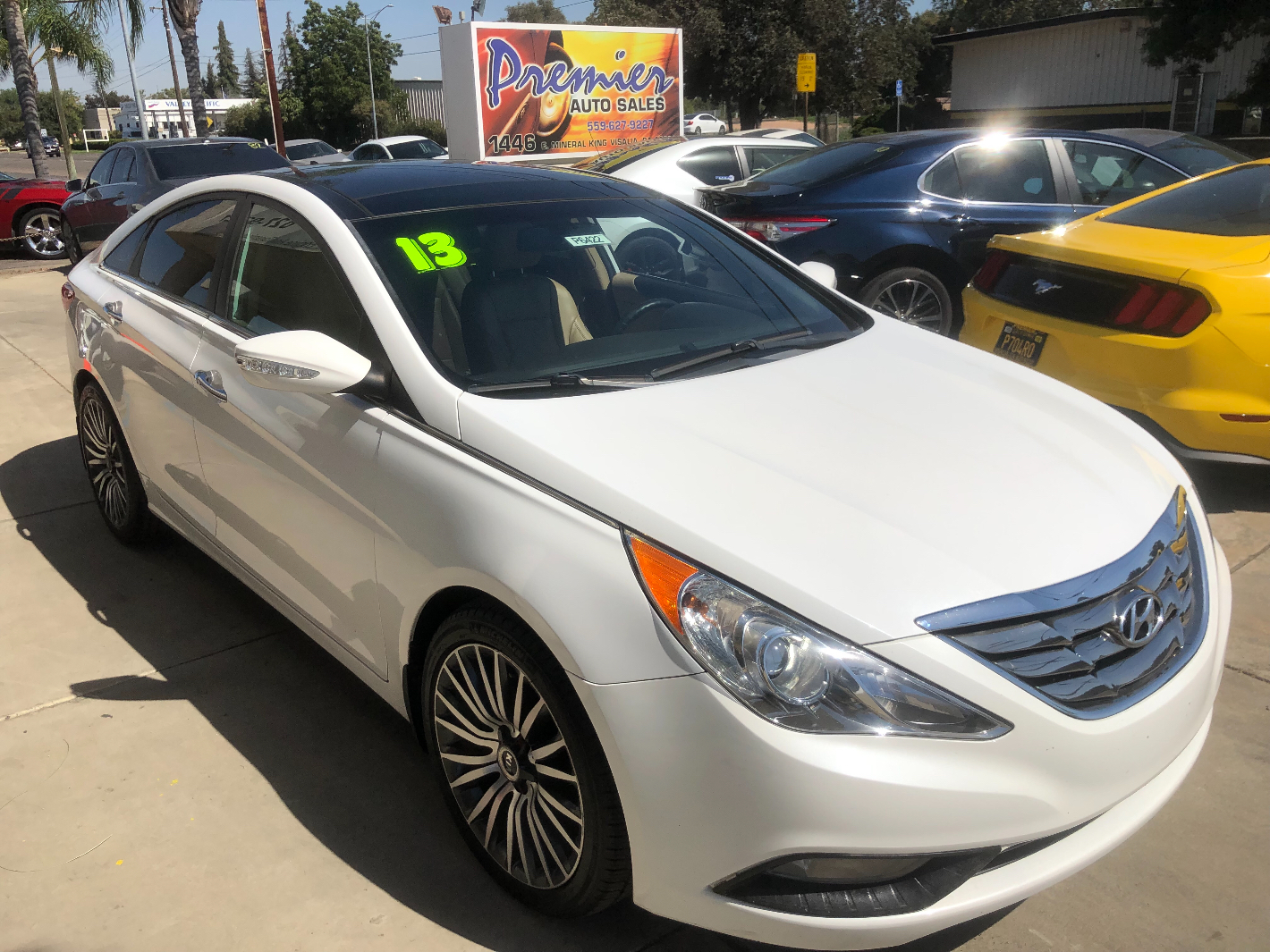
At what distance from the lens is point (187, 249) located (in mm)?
3746

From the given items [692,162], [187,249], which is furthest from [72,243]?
[187,249]

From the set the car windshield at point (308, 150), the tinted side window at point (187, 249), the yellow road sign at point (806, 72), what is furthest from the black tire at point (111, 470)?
the car windshield at point (308, 150)

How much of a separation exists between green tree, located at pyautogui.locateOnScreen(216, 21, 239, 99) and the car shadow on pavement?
149143 millimetres

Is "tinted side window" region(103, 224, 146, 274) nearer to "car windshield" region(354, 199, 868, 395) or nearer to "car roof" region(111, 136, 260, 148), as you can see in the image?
"car windshield" region(354, 199, 868, 395)

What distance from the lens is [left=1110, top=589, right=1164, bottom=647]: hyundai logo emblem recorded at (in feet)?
6.77

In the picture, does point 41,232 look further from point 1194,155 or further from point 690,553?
point 690,553

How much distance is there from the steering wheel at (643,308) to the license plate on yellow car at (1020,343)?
80.6 inches

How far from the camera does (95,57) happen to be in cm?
3047

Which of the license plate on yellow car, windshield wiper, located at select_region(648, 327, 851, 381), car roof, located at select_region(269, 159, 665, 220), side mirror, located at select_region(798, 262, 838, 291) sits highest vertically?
car roof, located at select_region(269, 159, 665, 220)

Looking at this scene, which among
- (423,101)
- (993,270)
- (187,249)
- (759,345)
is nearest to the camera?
(759,345)

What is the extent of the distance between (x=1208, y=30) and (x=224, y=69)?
14013cm

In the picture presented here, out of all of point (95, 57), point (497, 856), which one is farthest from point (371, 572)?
point (95, 57)

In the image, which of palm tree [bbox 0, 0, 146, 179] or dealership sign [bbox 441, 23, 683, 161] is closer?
dealership sign [bbox 441, 23, 683, 161]

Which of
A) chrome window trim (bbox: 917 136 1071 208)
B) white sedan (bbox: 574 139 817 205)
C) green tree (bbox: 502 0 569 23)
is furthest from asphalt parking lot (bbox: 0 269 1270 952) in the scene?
green tree (bbox: 502 0 569 23)
